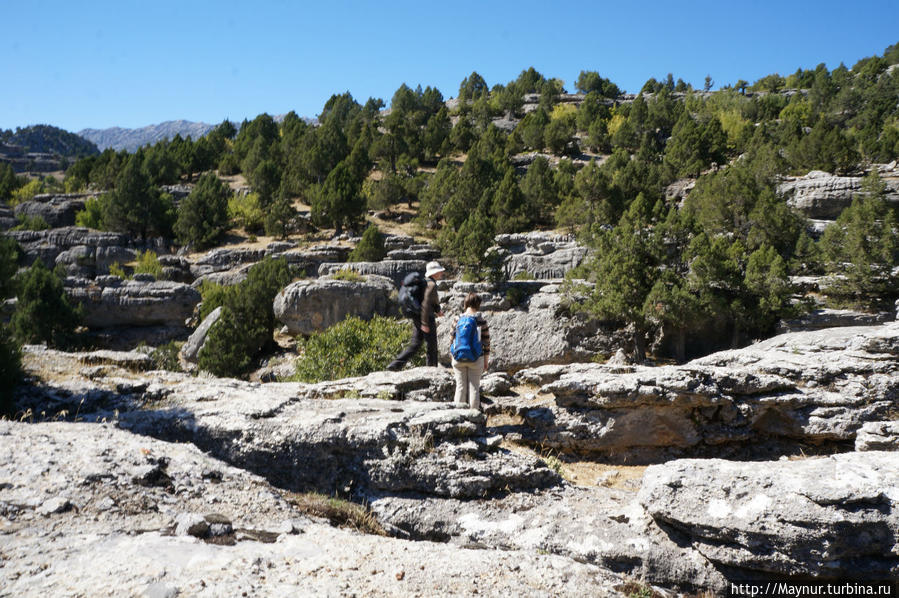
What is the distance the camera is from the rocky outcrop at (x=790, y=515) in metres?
4.51

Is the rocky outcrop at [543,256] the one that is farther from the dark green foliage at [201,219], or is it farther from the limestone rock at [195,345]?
the dark green foliage at [201,219]

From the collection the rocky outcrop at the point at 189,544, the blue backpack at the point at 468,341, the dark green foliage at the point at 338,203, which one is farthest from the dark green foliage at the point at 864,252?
the dark green foliage at the point at 338,203

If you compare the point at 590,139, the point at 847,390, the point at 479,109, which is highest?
the point at 479,109

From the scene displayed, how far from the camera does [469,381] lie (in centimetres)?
748

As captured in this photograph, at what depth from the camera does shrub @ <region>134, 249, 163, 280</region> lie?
38.5m

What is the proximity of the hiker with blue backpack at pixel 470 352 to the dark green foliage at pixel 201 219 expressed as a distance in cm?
4328

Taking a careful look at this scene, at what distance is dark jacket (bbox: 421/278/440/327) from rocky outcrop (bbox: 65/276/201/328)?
29586 millimetres

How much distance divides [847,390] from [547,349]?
38.7ft

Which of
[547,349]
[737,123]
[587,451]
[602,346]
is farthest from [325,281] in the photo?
[737,123]

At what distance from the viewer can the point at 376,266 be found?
1304 inches

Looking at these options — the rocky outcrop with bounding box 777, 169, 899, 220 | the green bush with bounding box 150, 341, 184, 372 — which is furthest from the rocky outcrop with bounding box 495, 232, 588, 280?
the green bush with bounding box 150, 341, 184, 372

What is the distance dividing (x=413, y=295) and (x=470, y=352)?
6.50 feet

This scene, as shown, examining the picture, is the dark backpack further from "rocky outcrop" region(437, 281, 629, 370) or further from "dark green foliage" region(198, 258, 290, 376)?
"dark green foliage" region(198, 258, 290, 376)

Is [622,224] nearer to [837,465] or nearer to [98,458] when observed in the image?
[837,465]
